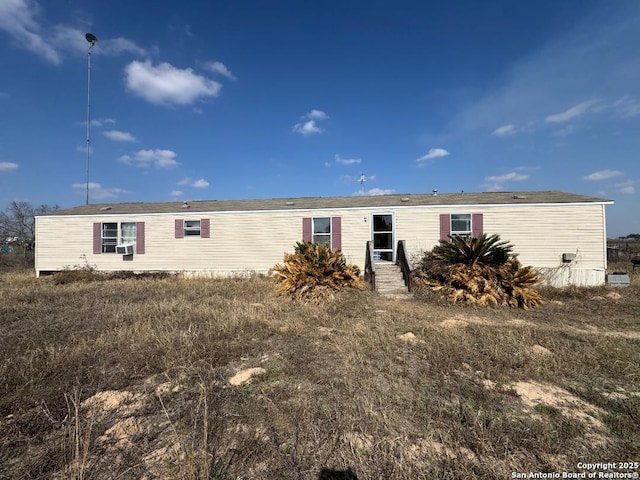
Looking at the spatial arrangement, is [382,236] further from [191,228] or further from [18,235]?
[18,235]

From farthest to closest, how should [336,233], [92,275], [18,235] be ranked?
[18,235]
[336,233]
[92,275]

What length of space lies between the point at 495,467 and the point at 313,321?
4.42m

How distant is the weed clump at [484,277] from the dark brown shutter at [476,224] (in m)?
3.37

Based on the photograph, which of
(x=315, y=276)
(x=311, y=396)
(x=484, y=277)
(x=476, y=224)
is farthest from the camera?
(x=476, y=224)

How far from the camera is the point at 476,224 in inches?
489

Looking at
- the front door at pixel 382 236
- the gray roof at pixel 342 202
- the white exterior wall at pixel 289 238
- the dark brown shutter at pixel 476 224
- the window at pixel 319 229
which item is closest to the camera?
Answer: the white exterior wall at pixel 289 238

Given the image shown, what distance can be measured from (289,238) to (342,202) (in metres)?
3.05

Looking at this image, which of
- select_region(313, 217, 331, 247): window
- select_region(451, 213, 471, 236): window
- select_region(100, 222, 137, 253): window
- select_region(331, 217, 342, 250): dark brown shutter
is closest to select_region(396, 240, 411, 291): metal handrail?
select_region(451, 213, 471, 236): window

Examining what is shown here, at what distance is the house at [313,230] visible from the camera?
11773mm

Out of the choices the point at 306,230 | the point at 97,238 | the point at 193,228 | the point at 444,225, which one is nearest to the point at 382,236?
the point at 444,225

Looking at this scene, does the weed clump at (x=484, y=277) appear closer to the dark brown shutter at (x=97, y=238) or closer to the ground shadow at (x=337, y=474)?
the ground shadow at (x=337, y=474)

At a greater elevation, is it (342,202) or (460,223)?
(342,202)

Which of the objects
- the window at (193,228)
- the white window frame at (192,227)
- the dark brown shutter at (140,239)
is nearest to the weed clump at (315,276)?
the window at (193,228)

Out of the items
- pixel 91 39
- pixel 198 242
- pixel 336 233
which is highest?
pixel 91 39
